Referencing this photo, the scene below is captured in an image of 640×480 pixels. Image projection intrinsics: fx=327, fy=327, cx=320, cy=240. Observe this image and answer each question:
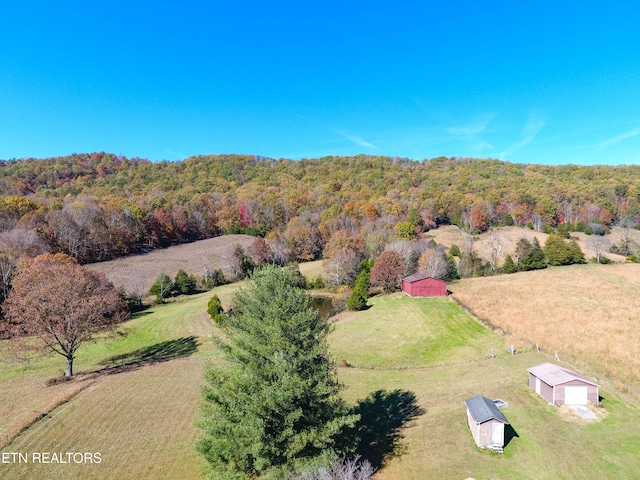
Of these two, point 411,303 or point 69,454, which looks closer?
point 69,454

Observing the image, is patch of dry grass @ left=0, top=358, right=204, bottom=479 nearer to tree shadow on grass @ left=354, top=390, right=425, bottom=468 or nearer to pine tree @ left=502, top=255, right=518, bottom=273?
tree shadow on grass @ left=354, top=390, right=425, bottom=468

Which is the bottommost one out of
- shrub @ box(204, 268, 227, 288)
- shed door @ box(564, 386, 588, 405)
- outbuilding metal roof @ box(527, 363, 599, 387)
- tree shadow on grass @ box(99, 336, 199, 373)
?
tree shadow on grass @ box(99, 336, 199, 373)

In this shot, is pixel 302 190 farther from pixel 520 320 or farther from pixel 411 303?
pixel 520 320

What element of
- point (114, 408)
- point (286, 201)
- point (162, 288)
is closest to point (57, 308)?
point (114, 408)

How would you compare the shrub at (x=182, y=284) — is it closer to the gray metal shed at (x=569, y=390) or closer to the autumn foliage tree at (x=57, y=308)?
the autumn foliage tree at (x=57, y=308)

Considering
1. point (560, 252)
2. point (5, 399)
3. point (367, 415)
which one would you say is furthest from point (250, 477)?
point (560, 252)

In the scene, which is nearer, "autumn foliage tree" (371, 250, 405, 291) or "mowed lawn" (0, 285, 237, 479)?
"mowed lawn" (0, 285, 237, 479)

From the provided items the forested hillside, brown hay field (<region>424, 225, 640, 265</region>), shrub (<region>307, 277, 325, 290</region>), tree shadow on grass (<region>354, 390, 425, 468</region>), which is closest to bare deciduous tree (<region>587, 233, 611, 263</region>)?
brown hay field (<region>424, 225, 640, 265</region>)
